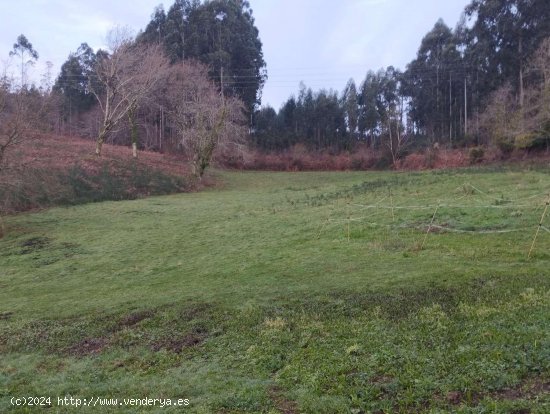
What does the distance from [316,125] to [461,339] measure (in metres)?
74.8

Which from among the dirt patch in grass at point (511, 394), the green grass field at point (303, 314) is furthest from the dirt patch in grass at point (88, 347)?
the dirt patch in grass at point (511, 394)

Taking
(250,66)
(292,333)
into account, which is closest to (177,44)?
(250,66)

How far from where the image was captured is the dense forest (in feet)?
156

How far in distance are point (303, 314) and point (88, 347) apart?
4.08 metres

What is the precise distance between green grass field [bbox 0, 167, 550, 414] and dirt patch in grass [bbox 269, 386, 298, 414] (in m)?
0.03

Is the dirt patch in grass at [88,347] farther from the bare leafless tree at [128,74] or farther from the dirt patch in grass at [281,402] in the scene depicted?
the bare leafless tree at [128,74]

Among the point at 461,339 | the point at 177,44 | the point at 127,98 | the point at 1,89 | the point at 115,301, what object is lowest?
the point at 115,301

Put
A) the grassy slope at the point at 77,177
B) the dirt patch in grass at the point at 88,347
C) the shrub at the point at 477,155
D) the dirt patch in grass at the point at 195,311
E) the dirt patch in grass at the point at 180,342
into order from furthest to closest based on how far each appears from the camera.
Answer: the shrub at the point at 477,155
the grassy slope at the point at 77,177
the dirt patch in grass at the point at 195,311
the dirt patch in grass at the point at 88,347
the dirt patch in grass at the point at 180,342

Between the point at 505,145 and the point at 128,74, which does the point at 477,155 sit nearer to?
the point at 505,145

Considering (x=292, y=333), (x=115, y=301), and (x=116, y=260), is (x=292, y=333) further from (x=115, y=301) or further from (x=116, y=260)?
(x=116, y=260)

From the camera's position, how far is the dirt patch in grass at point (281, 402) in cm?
579

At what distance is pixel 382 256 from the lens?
13.6m

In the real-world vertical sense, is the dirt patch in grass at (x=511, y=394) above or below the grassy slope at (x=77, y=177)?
below

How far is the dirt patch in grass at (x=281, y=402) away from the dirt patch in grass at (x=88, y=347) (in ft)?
13.8
